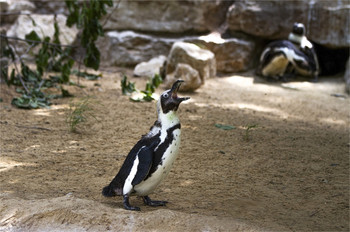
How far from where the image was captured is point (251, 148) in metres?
4.95

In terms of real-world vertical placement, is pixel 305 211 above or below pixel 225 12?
below

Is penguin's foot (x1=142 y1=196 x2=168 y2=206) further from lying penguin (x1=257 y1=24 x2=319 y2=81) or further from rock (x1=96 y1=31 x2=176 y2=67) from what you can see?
rock (x1=96 y1=31 x2=176 y2=67)

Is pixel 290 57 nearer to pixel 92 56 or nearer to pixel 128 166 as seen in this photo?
pixel 92 56

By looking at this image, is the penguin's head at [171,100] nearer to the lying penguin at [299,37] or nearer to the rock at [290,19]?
the lying penguin at [299,37]

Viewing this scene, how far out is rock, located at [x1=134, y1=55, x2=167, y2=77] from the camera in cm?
817

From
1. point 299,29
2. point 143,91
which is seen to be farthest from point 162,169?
point 299,29

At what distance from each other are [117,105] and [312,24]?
4300mm

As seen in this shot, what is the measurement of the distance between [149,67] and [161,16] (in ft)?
3.65

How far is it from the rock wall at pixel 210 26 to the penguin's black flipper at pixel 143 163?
573 centimetres

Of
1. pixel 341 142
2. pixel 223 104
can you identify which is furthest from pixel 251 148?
pixel 223 104

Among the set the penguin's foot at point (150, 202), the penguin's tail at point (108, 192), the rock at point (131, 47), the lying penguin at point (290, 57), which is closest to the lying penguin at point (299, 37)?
the lying penguin at point (290, 57)

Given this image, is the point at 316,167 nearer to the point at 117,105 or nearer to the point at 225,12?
the point at 117,105

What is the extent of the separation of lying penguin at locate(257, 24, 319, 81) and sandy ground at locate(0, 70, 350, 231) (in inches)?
57.0

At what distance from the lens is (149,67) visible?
27.2 ft
